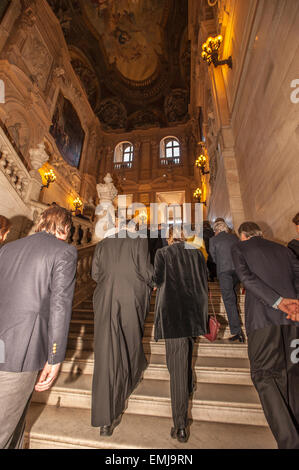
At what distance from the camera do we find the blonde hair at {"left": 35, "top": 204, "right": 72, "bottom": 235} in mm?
1417

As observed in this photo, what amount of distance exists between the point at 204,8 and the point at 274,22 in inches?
308

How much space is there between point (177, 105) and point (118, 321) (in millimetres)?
20536

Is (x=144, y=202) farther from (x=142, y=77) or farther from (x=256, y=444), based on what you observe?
(x=256, y=444)

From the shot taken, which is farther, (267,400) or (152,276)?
(152,276)

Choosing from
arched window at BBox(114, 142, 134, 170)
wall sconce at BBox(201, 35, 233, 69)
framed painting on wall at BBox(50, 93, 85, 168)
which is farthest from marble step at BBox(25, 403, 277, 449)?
arched window at BBox(114, 142, 134, 170)

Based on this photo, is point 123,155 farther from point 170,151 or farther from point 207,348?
point 207,348

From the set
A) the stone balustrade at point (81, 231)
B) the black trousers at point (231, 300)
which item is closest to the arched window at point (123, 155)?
the stone balustrade at point (81, 231)

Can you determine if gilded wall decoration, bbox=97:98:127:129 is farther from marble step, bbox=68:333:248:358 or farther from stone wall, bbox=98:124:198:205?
marble step, bbox=68:333:248:358

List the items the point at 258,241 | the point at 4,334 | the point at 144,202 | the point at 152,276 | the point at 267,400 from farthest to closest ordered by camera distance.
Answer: the point at 144,202, the point at 152,276, the point at 258,241, the point at 267,400, the point at 4,334

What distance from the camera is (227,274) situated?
274 cm

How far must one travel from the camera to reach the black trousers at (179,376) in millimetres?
1487

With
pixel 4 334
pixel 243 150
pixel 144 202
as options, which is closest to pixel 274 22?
pixel 243 150

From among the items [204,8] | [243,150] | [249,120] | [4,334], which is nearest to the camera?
[4,334]

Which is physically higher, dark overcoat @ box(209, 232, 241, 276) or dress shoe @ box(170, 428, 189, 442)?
dark overcoat @ box(209, 232, 241, 276)
